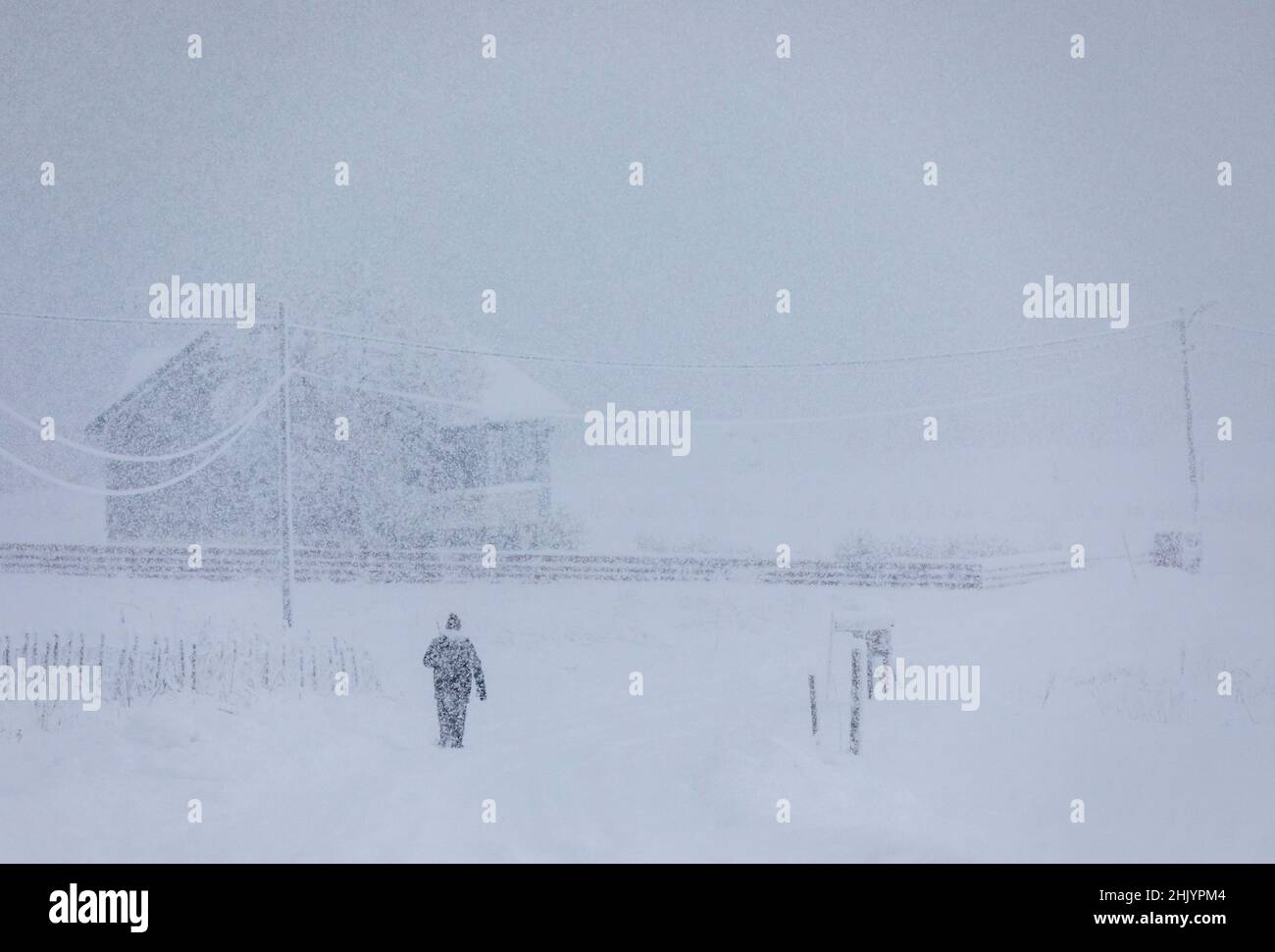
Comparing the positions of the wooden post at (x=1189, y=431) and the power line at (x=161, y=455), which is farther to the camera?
the power line at (x=161, y=455)

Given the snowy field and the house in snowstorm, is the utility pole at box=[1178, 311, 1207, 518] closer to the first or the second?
the snowy field

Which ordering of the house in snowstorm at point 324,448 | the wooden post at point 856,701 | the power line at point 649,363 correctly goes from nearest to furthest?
1. the wooden post at point 856,701
2. the power line at point 649,363
3. the house in snowstorm at point 324,448

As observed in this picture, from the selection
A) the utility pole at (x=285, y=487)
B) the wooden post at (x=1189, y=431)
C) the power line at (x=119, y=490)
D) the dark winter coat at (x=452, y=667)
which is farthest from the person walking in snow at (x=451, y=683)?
the wooden post at (x=1189, y=431)

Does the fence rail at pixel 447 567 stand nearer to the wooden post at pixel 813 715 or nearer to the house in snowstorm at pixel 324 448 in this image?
the house in snowstorm at pixel 324 448

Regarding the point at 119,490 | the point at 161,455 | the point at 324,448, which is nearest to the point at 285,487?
the point at 324,448

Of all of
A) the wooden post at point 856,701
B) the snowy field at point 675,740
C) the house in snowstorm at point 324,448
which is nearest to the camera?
the snowy field at point 675,740
